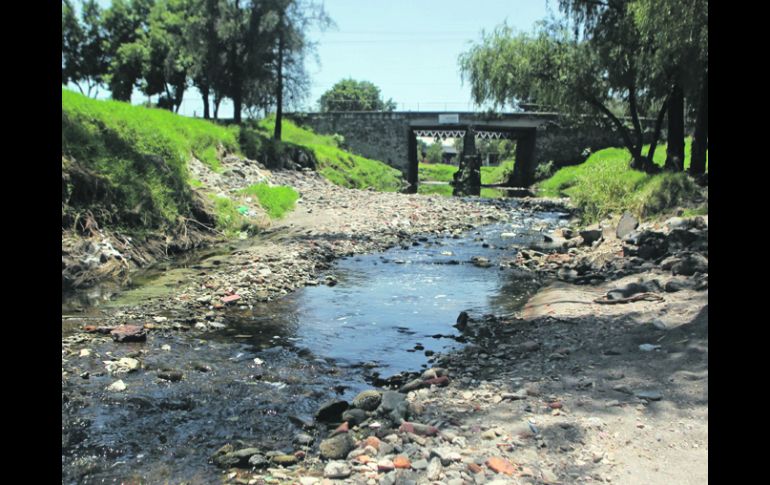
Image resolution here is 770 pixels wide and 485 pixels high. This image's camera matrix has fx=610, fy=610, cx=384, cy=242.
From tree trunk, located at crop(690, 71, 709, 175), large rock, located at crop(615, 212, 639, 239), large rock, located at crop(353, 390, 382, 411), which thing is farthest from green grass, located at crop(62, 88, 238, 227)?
tree trunk, located at crop(690, 71, 709, 175)

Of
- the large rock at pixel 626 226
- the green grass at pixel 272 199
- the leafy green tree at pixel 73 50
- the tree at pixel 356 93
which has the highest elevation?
the tree at pixel 356 93

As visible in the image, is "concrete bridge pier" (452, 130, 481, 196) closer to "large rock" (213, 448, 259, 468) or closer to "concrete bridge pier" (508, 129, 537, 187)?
"concrete bridge pier" (508, 129, 537, 187)

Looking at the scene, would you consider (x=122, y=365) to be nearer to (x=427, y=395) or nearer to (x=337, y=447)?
(x=337, y=447)

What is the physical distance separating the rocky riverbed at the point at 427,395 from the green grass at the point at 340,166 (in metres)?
27.3

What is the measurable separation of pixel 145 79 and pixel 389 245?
4154 centimetres

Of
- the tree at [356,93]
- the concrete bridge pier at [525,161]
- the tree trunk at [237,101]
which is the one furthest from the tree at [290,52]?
the tree at [356,93]

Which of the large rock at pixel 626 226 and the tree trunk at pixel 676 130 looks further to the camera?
the tree trunk at pixel 676 130

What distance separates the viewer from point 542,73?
25.0 m

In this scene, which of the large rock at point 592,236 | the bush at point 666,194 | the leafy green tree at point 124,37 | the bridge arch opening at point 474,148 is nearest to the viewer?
the large rock at point 592,236

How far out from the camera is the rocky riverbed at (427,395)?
443 centimetres

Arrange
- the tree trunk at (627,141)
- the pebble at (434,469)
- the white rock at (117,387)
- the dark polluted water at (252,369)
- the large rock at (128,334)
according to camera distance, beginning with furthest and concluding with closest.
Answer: the tree trunk at (627,141) < the large rock at (128,334) < the white rock at (117,387) < the dark polluted water at (252,369) < the pebble at (434,469)

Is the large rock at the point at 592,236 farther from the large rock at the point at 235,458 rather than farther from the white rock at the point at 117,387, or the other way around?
the large rock at the point at 235,458

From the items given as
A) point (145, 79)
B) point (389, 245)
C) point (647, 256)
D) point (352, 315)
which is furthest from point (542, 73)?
point (145, 79)
